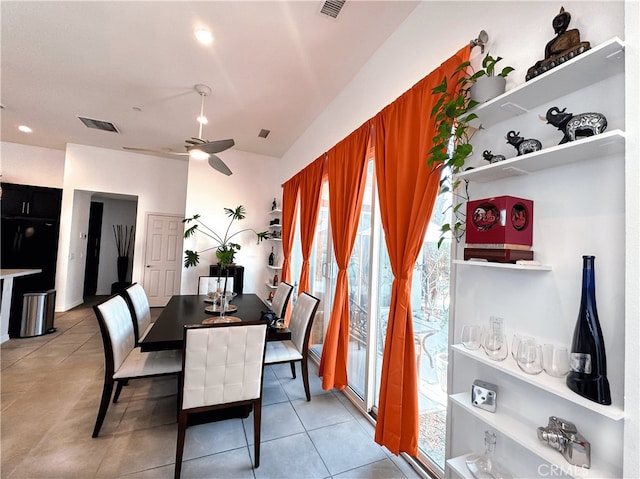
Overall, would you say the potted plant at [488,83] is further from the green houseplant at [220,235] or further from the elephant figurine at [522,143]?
the green houseplant at [220,235]

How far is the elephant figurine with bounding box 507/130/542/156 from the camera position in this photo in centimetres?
115

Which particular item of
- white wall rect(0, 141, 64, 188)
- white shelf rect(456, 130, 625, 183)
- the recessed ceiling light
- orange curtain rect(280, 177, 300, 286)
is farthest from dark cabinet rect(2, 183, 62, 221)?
white shelf rect(456, 130, 625, 183)

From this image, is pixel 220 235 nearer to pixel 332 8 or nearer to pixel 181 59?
pixel 181 59

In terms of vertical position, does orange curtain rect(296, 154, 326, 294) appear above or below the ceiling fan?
below

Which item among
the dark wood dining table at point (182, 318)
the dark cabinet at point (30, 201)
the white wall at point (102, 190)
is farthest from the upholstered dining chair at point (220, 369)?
the dark cabinet at point (30, 201)

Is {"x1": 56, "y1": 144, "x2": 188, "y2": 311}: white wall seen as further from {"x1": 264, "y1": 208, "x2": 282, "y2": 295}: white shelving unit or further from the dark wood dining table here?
the dark wood dining table

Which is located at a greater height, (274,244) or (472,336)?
(274,244)

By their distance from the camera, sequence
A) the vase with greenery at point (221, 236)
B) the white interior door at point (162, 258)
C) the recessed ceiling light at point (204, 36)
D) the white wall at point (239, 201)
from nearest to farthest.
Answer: the recessed ceiling light at point (204, 36) → the vase with greenery at point (221, 236) → the white wall at point (239, 201) → the white interior door at point (162, 258)

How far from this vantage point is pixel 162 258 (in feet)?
19.7

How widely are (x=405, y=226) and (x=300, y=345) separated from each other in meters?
1.58

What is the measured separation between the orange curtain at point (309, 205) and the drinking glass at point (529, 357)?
2649 millimetres

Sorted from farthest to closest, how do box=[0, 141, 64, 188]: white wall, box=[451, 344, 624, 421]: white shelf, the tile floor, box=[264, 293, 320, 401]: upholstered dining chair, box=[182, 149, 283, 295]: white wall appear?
box=[0, 141, 64, 188]: white wall → box=[182, 149, 283, 295]: white wall → box=[264, 293, 320, 401]: upholstered dining chair → the tile floor → box=[451, 344, 624, 421]: white shelf

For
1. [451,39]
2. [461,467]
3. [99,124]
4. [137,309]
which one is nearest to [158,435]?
[137,309]

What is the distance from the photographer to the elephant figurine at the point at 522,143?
115 cm
